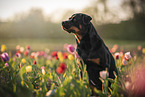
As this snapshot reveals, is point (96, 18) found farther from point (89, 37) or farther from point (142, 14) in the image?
point (89, 37)

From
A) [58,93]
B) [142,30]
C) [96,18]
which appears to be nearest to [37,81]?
[58,93]

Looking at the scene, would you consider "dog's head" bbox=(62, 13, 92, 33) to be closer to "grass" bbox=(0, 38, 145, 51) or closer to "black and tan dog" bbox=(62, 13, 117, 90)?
"black and tan dog" bbox=(62, 13, 117, 90)

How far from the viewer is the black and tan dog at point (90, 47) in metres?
2.09

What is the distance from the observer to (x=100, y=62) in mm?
2074

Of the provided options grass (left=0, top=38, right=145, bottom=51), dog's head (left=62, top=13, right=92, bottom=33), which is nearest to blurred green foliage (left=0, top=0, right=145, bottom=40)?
grass (left=0, top=38, right=145, bottom=51)

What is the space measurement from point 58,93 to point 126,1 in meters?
14.2

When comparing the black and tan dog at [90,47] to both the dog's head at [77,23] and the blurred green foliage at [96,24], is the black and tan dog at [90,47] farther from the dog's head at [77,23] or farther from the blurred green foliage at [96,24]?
the blurred green foliage at [96,24]

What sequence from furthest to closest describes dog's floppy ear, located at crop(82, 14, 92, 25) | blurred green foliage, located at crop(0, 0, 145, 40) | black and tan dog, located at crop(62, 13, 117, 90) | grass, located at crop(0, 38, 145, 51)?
blurred green foliage, located at crop(0, 0, 145, 40)
grass, located at crop(0, 38, 145, 51)
dog's floppy ear, located at crop(82, 14, 92, 25)
black and tan dog, located at crop(62, 13, 117, 90)

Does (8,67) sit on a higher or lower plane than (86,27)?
lower

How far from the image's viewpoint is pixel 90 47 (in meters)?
2.15

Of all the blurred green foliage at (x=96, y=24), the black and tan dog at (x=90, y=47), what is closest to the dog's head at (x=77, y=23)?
the black and tan dog at (x=90, y=47)

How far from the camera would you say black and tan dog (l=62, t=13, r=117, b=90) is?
2.09 metres

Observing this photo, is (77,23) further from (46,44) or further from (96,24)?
(96,24)

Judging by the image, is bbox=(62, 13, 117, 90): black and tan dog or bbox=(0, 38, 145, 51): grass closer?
bbox=(62, 13, 117, 90): black and tan dog
